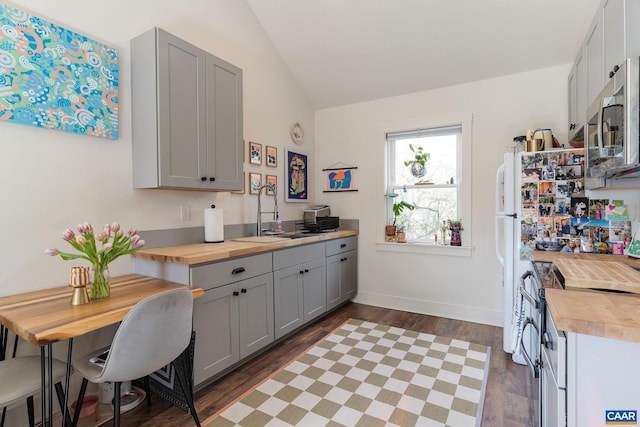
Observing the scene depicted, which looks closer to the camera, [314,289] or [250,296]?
[250,296]

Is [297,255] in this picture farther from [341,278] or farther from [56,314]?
[56,314]

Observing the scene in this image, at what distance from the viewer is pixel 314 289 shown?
3115mm

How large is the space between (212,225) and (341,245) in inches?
60.0

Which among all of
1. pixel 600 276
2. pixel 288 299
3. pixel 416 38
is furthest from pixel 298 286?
pixel 416 38

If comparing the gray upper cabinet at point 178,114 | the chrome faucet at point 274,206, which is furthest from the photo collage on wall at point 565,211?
the gray upper cabinet at point 178,114

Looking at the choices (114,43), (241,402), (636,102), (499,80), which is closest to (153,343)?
(241,402)

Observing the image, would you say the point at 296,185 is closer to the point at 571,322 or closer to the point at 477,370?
the point at 477,370

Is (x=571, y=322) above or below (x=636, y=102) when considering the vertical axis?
below

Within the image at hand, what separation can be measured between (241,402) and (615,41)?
284 centimetres

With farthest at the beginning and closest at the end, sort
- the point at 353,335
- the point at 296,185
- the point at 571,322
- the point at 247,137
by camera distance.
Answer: the point at 296,185 → the point at 247,137 → the point at 353,335 → the point at 571,322

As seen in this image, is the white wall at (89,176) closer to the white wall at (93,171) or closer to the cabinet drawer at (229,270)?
the white wall at (93,171)

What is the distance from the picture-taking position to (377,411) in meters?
1.88

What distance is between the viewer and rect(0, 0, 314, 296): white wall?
1.69 meters

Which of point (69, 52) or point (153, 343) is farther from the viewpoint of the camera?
point (69, 52)
